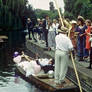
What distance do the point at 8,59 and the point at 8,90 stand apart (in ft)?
25.4

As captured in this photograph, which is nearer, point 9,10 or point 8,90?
point 8,90

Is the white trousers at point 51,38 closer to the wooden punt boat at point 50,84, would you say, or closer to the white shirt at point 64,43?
the wooden punt boat at point 50,84

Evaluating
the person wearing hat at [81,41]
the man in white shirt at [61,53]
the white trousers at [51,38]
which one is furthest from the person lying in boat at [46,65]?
the white trousers at [51,38]

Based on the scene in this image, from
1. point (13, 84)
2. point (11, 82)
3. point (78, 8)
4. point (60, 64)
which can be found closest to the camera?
point (60, 64)

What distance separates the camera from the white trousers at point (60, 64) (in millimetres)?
11346

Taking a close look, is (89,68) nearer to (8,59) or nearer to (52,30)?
(52,30)

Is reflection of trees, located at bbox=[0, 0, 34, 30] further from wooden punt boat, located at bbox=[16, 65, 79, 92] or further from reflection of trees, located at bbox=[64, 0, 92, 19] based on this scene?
wooden punt boat, located at bbox=[16, 65, 79, 92]

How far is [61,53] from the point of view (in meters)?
11.3

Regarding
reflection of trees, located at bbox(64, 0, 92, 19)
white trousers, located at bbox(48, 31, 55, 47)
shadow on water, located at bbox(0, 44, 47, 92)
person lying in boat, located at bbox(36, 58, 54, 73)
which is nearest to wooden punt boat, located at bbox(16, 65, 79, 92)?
shadow on water, located at bbox(0, 44, 47, 92)

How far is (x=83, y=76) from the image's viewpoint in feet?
39.3

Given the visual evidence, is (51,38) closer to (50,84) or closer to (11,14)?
(50,84)

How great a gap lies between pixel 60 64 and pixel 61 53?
1.60ft

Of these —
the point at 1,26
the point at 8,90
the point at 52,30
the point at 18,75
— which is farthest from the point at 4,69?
the point at 1,26

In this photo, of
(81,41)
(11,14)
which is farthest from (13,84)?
(11,14)
